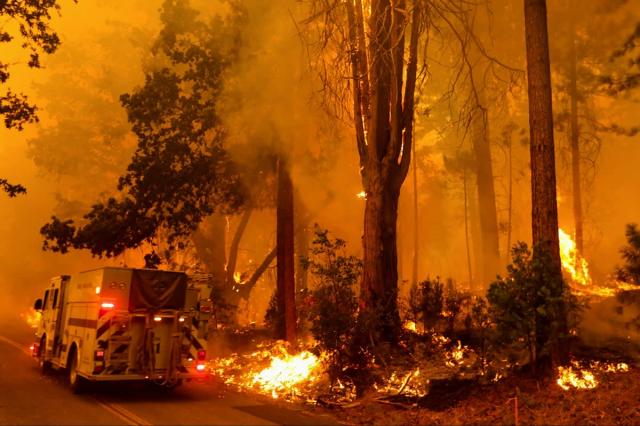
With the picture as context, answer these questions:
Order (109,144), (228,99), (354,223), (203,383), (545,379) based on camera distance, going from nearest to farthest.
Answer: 1. (545,379)
2. (203,383)
3. (228,99)
4. (109,144)
5. (354,223)

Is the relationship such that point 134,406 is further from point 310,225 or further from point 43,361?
point 310,225

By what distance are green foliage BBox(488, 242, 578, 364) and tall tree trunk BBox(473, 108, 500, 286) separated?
1236 cm

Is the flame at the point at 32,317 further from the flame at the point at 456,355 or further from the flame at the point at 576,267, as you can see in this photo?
the flame at the point at 456,355

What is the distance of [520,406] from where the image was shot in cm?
823

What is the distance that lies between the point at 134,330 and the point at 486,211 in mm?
14490

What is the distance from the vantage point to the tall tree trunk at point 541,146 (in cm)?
940

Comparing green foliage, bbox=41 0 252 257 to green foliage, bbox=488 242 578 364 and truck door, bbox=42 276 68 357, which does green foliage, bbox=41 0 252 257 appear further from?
green foliage, bbox=488 242 578 364

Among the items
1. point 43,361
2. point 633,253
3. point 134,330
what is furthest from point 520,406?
point 43,361

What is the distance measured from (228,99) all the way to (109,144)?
26.1 ft

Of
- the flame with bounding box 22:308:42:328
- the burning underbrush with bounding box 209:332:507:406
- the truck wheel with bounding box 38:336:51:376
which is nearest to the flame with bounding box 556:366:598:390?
the burning underbrush with bounding box 209:332:507:406

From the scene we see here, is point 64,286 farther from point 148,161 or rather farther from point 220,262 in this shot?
point 220,262

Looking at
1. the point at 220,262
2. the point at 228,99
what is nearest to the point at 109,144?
the point at 220,262

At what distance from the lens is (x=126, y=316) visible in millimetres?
10672

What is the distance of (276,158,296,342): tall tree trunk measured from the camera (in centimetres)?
1529
